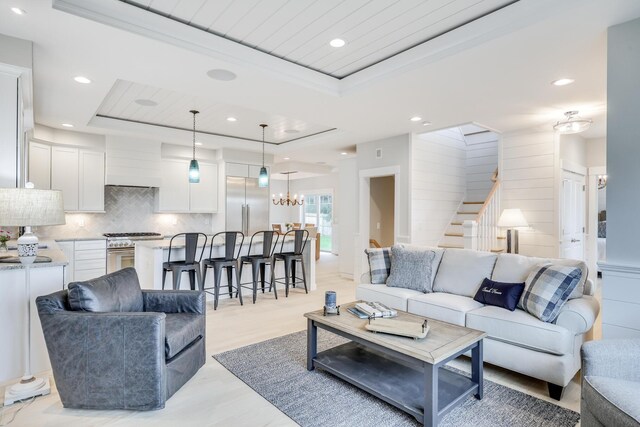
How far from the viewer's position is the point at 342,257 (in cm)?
710

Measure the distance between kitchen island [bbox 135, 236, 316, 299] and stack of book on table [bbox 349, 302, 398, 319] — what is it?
2813mm

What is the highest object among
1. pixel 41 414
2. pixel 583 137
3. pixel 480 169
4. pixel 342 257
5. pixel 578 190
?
pixel 583 137

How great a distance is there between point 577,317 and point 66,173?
6811 millimetres

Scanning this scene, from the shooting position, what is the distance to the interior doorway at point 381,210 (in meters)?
7.09

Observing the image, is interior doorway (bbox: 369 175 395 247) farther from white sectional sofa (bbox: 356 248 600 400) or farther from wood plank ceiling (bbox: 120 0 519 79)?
wood plank ceiling (bbox: 120 0 519 79)

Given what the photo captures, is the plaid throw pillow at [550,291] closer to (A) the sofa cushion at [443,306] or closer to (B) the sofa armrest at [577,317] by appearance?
(B) the sofa armrest at [577,317]

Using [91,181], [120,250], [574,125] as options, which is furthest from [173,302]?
[574,125]

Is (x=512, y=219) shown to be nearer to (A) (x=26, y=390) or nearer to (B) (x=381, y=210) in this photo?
(B) (x=381, y=210)

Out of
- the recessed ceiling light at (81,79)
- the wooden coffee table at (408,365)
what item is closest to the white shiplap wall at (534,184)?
the wooden coffee table at (408,365)

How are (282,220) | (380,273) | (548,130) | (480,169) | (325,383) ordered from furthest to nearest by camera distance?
(282,220) < (480,169) < (548,130) < (380,273) < (325,383)

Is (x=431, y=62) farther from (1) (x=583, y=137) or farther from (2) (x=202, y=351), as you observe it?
(1) (x=583, y=137)

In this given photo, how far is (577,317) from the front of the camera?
2.57 metres

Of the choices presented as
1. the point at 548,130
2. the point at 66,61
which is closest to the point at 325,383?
the point at 66,61

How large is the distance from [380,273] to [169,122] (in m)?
4.05
